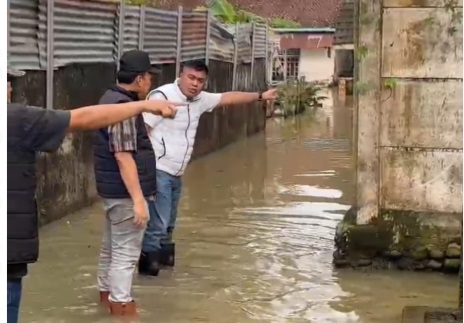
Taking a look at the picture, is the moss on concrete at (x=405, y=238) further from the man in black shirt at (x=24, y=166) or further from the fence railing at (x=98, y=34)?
the man in black shirt at (x=24, y=166)

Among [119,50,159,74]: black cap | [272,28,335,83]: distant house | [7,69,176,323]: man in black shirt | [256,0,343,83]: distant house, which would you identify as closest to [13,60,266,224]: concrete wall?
[119,50,159,74]: black cap

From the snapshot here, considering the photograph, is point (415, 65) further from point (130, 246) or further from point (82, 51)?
point (82, 51)

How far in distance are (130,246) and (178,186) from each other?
4.61 ft

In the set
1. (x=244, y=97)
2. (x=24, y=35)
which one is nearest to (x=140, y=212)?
(x=244, y=97)

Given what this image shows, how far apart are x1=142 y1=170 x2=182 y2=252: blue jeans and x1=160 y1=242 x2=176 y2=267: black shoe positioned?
12 centimetres

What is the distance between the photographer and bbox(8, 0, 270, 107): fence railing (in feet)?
27.5

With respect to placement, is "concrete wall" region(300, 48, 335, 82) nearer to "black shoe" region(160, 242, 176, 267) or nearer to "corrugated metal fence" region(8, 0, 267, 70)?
"corrugated metal fence" region(8, 0, 267, 70)

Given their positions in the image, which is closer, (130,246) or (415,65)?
(130,246)

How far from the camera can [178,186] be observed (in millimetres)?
7395

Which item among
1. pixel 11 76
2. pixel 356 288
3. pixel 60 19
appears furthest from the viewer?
pixel 60 19

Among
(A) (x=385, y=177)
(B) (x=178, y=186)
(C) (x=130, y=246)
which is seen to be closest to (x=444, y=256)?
(A) (x=385, y=177)

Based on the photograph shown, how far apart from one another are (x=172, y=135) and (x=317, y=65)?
40088mm

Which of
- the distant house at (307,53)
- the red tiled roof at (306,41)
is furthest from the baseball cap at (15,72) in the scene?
the red tiled roof at (306,41)

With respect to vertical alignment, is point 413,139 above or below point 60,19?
below
